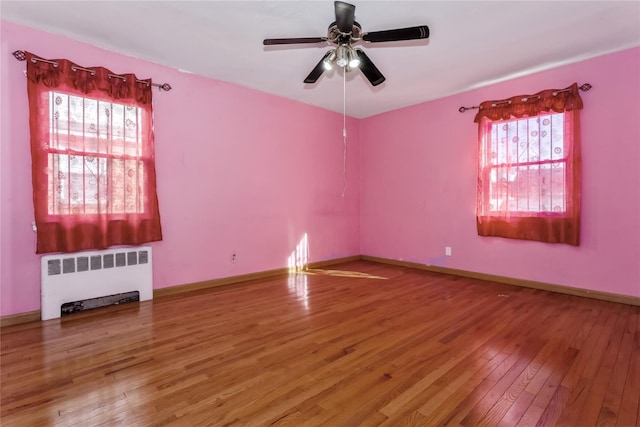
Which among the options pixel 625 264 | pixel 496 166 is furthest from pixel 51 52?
pixel 625 264

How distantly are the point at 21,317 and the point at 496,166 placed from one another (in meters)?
5.36

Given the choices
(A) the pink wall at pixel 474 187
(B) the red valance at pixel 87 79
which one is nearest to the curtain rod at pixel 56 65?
(B) the red valance at pixel 87 79

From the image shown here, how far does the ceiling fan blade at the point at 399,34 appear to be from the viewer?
209cm

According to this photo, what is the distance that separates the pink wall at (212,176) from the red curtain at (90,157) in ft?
0.47

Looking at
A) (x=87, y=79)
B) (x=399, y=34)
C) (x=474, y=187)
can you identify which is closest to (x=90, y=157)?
(x=87, y=79)

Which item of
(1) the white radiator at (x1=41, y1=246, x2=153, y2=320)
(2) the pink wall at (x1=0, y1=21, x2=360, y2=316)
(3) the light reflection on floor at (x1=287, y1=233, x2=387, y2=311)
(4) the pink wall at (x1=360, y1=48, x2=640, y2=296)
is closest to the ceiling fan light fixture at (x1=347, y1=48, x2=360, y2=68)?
(4) the pink wall at (x1=360, y1=48, x2=640, y2=296)

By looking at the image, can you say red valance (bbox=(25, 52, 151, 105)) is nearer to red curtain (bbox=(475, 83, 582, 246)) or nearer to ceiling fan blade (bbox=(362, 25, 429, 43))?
ceiling fan blade (bbox=(362, 25, 429, 43))

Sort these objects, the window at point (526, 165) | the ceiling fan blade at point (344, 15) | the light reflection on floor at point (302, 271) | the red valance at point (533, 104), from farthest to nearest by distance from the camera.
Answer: the light reflection on floor at point (302, 271), the window at point (526, 165), the red valance at point (533, 104), the ceiling fan blade at point (344, 15)

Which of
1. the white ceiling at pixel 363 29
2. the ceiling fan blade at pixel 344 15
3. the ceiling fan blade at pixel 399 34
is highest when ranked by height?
the white ceiling at pixel 363 29

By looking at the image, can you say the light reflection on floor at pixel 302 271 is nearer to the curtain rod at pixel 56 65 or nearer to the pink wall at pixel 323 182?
the pink wall at pixel 323 182

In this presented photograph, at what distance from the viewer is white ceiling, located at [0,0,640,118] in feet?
8.04

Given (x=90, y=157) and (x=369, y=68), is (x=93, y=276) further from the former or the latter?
(x=369, y=68)

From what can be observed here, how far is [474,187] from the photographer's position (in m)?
4.29

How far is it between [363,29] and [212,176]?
7.95 ft
